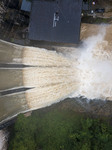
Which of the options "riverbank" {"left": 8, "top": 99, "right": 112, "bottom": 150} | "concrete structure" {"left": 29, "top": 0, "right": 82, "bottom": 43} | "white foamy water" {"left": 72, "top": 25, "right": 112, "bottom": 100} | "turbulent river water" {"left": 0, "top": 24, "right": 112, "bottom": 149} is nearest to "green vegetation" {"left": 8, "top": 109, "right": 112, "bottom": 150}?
"riverbank" {"left": 8, "top": 99, "right": 112, "bottom": 150}

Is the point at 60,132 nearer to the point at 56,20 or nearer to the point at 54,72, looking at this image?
the point at 54,72

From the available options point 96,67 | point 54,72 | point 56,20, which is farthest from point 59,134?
point 56,20

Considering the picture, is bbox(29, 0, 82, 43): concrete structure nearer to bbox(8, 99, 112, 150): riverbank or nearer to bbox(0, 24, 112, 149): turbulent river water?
bbox(0, 24, 112, 149): turbulent river water

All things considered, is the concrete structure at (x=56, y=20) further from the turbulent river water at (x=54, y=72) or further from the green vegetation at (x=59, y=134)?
the green vegetation at (x=59, y=134)

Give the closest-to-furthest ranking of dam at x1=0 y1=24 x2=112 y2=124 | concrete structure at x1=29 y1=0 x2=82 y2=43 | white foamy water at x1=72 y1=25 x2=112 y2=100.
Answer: concrete structure at x1=29 y1=0 x2=82 y2=43
dam at x1=0 y1=24 x2=112 y2=124
white foamy water at x1=72 y1=25 x2=112 y2=100

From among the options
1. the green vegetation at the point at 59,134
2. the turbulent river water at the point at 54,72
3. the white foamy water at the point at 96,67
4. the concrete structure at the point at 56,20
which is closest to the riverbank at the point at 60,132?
the green vegetation at the point at 59,134

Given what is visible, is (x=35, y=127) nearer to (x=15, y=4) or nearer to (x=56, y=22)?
(x=56, y=22)
